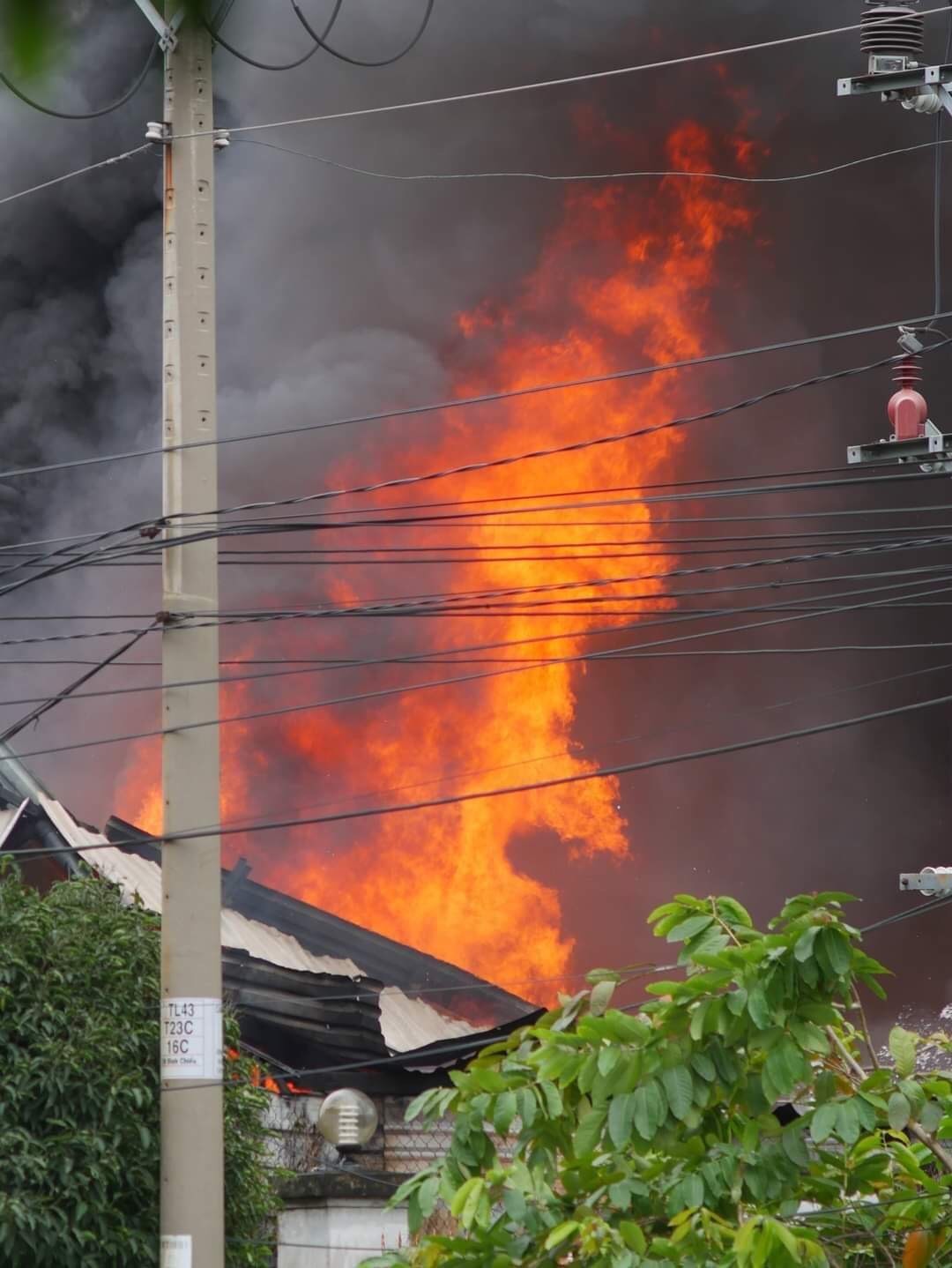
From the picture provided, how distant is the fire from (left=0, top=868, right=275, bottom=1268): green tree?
12851 millimetres

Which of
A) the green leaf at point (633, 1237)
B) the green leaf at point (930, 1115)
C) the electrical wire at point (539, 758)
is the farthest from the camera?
the electrical wire at point (539, 758)

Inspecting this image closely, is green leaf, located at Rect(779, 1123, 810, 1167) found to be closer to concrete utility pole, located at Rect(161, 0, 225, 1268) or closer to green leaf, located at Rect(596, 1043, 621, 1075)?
green leaf, located at Rect(596, 1043, 621, 1075)

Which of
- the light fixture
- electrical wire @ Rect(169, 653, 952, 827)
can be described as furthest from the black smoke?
the light fixture

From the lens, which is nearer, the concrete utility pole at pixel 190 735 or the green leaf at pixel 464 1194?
the green leaf at pixel 464 1194

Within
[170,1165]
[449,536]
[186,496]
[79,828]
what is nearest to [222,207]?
[449,536]

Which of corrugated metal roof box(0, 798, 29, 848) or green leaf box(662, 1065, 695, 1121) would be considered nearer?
green leaf box(662, 1065, 695, 1121)

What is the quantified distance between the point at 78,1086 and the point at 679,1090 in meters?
3.85

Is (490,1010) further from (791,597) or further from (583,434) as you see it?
(583,434)

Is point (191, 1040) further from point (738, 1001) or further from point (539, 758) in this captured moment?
point (539, 758)

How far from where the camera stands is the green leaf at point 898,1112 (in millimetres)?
6012

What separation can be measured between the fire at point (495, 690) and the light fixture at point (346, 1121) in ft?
29.9

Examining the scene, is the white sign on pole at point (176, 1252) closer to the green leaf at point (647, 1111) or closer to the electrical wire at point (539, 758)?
the green leaf at point (647, 1111)

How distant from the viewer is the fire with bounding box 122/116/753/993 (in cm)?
2258

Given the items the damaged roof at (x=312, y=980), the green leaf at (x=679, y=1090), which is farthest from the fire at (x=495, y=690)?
the green leaf at (x=679, y=1090)
